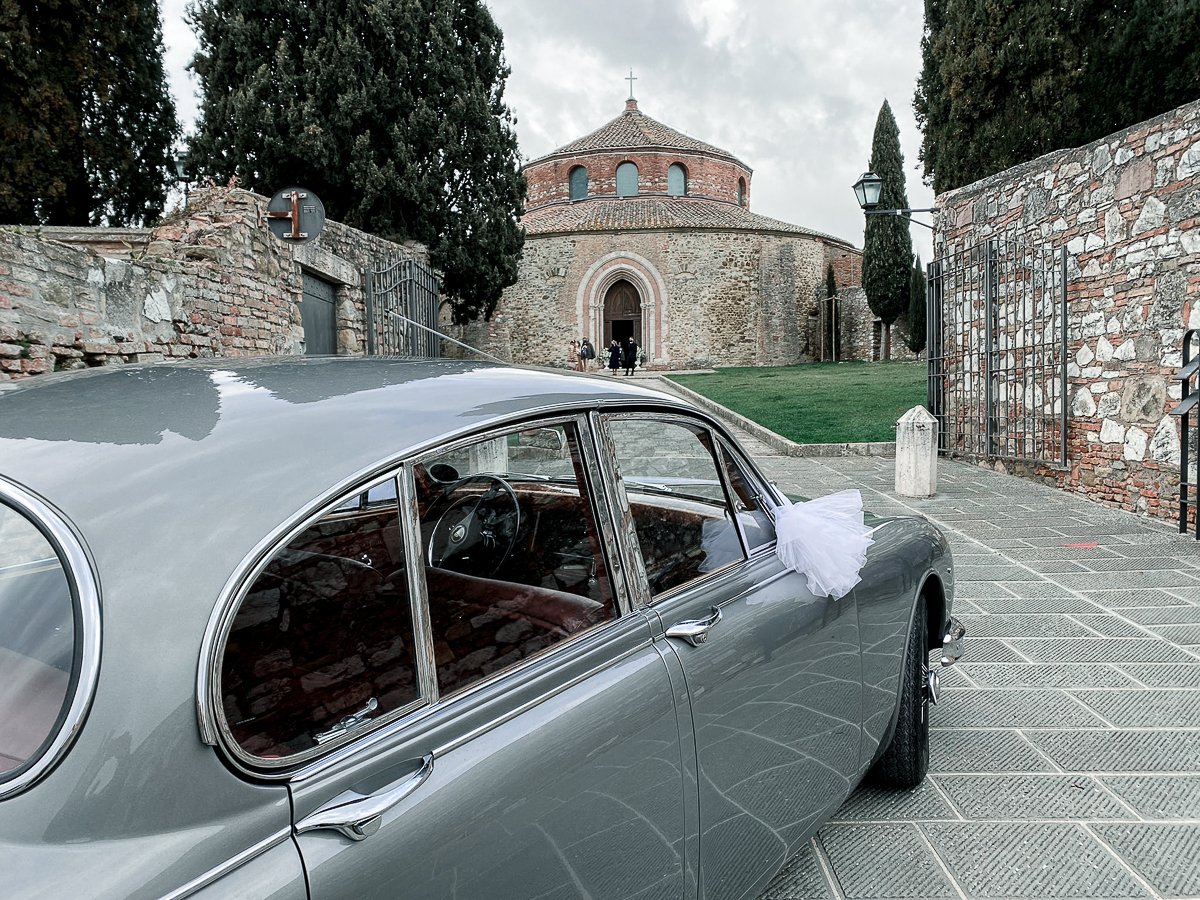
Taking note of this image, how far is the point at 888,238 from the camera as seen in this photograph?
3067 cm

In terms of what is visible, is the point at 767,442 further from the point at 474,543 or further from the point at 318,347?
the point at 474,543

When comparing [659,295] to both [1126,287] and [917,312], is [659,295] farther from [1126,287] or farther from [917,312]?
[1126,287]

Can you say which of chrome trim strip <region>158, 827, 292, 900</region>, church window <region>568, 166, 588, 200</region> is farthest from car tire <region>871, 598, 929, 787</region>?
church window <region>568, 166, 588, 200</region>

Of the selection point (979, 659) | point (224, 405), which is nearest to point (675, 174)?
point (979, 659)

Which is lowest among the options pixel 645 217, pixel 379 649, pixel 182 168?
pixel 379 649

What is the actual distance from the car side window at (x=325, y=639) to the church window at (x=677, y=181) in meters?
37.8

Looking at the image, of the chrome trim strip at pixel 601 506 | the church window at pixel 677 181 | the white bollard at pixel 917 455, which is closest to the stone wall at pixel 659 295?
the church window at pixel 677 181

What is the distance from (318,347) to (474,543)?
9.68m

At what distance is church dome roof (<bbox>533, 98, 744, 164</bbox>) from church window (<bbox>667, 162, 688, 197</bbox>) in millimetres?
913

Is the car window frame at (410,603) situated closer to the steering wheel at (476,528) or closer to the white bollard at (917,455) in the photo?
the steering wheel at (476,528)

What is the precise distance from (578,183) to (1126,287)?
106 ft

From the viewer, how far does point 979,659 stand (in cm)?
412

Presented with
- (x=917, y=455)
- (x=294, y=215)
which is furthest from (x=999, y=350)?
(x=294, y=215)

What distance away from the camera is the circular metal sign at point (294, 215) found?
9234 mm
